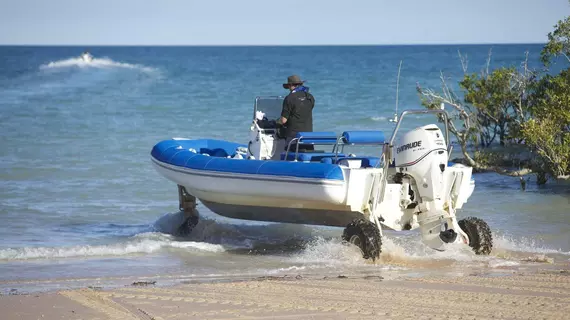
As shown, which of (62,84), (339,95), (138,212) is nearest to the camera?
(138,212)

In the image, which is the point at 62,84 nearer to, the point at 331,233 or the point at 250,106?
the point at 250,106

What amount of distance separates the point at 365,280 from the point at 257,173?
2100mm

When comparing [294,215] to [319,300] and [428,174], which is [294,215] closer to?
[428,174]

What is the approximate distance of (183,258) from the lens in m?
10.0

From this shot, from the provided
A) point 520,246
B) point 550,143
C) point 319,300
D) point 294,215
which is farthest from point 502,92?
point 319,300

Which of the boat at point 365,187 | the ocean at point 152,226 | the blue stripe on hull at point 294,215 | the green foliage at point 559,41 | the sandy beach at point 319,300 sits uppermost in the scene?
the green foliage at point 559,41

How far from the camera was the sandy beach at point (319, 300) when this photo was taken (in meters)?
6.80

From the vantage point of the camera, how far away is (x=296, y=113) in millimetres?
10727

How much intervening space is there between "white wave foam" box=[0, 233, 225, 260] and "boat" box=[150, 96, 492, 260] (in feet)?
2.06

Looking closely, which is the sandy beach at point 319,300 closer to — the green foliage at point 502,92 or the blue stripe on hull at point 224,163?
the blue stripe on hull at point 224,163

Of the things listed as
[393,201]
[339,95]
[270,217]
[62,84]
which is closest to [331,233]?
[270,217]

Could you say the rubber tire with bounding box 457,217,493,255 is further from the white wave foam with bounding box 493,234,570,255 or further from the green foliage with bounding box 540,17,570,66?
the green foliage with bounding box 540,17,570,66

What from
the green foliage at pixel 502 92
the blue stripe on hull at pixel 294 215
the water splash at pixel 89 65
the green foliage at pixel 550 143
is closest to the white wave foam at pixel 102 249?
the blue stripe on hull at pixel 294 215

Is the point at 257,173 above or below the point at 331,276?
above
